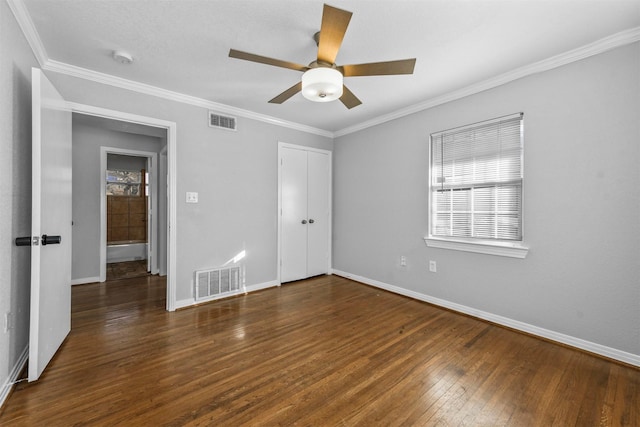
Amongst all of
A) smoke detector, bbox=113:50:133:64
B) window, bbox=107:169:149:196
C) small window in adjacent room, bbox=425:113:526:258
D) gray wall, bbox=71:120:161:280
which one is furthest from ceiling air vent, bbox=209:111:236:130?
window, bbox=107:169:149:196

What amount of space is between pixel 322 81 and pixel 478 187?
7.06 ft

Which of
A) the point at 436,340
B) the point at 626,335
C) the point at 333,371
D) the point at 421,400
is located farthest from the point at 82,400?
the point at 626,335

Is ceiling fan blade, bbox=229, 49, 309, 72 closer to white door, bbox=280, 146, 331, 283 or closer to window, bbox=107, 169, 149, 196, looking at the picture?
white door, bbox=280, 146, 331, 283

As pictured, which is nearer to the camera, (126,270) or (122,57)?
(122,57)

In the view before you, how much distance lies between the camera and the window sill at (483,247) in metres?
2.66

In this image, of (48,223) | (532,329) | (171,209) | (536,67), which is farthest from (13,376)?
(536,67)

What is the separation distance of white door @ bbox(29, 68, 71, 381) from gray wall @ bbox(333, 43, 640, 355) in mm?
3633

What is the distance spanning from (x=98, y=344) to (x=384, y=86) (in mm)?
3716

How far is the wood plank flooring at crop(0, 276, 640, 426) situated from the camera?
5.22 feet

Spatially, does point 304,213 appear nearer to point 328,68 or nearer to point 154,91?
point 154,91

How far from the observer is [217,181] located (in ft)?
11.7

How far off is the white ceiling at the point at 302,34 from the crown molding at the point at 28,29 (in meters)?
0.04

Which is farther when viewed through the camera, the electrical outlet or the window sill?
the electrical outlet

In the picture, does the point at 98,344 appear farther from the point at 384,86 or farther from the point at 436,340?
the point at 384,86
